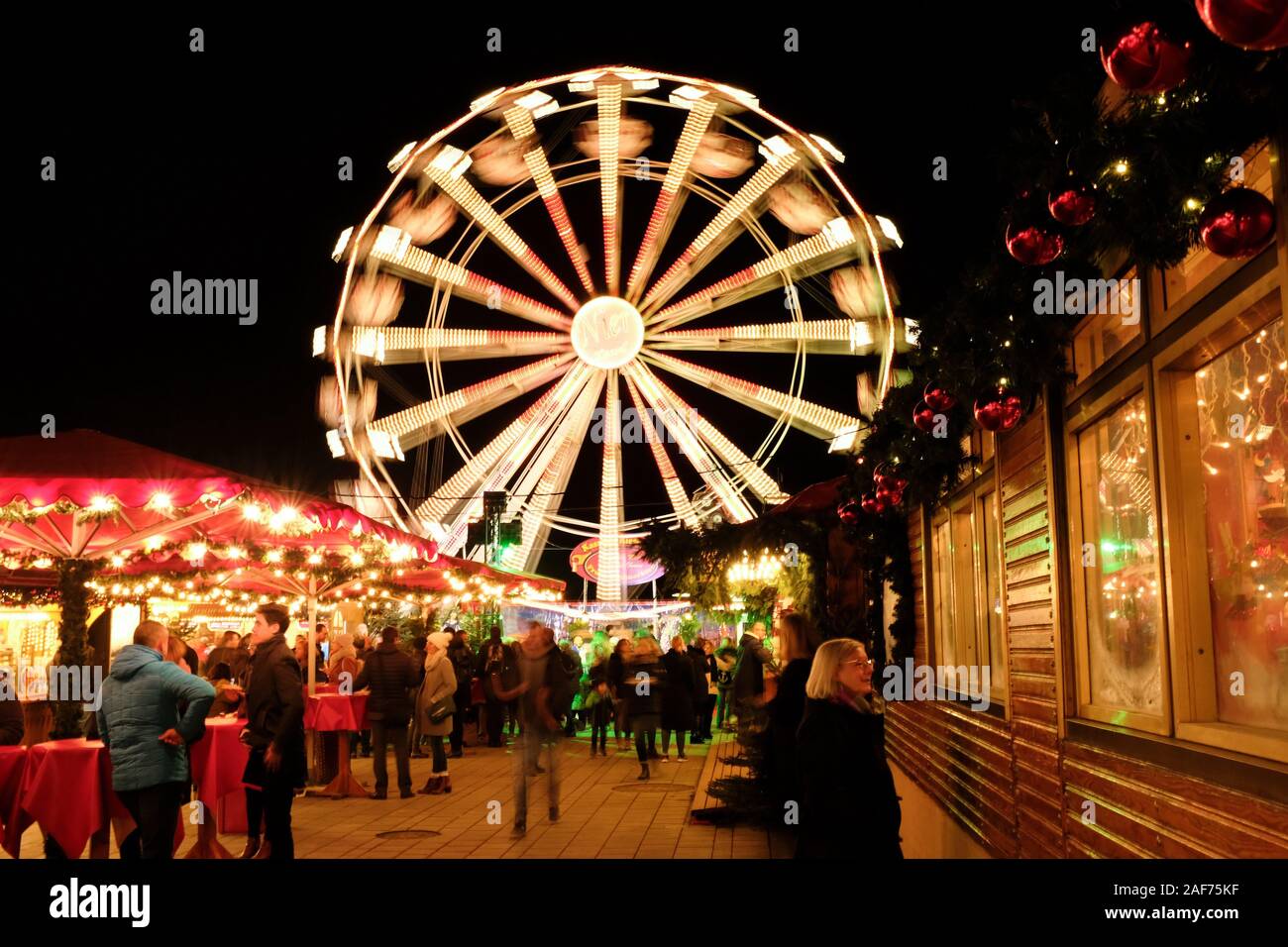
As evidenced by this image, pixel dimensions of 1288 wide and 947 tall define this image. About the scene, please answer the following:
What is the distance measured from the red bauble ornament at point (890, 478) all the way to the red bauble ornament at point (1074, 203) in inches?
177

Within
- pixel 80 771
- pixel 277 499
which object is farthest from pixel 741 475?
pixel 80 771

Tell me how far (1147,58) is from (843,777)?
7.38 feet

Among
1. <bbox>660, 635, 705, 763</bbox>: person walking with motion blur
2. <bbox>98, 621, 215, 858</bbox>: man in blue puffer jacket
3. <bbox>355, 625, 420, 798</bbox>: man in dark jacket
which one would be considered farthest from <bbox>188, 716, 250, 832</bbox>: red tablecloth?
<bbox>660, 635, 705, 763</bbox>: person walking with motion blur

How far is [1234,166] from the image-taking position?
9.45 ft

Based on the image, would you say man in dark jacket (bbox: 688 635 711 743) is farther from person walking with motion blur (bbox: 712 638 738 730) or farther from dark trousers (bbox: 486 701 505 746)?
dark trousers (bbox: 486 701 505 746)

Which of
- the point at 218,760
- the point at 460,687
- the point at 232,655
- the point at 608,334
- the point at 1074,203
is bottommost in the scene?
the point at 460,687

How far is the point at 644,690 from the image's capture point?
516 inches

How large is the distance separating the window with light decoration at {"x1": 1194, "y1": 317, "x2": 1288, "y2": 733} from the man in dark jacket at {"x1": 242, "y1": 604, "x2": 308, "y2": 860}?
524cm

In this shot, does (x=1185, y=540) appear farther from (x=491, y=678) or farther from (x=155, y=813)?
(x=491, y=678)

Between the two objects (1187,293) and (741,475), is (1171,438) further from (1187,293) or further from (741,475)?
(741,475)

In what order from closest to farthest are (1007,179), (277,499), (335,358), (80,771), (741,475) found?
(1007,179)
(80,771)
(277,499)
(335,358)
(741,475)
